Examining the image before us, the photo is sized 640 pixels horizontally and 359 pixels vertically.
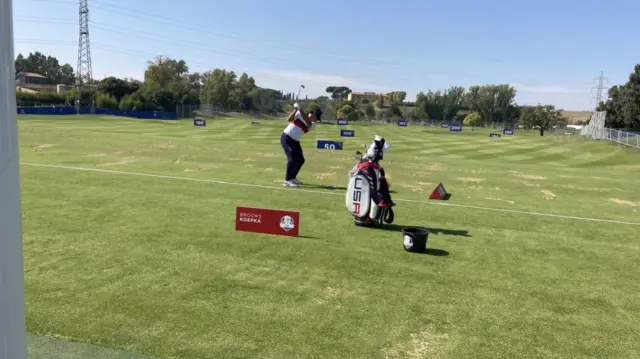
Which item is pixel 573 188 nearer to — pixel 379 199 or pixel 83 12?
pixel 379 199

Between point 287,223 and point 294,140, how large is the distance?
20.4 ft

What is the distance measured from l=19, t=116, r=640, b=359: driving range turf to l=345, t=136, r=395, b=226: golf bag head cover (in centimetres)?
36

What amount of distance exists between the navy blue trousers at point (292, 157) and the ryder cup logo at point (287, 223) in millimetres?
5665

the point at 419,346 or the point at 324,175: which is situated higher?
the point at 324,175

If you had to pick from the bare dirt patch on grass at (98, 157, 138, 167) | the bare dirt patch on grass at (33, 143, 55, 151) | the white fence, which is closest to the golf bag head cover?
the bare dirt patch on grass at (98, 157, 138, 167)

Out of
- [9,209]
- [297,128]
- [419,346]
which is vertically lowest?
[419,346]

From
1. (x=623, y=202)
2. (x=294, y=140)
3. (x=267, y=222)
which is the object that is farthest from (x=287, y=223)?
(x=623, y=202)

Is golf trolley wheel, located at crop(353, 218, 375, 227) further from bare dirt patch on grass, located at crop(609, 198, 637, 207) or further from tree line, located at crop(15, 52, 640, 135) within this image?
tree line, located at crop(15, 52, 640, 135)

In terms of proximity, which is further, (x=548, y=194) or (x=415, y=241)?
(x=548, y=194)

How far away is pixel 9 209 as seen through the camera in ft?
4.17

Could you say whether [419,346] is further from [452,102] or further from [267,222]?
[452,102]

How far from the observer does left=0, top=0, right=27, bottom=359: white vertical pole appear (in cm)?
123

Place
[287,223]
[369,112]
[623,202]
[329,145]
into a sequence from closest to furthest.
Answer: [287,223] < [623,202] < [329,145] < [369,112]

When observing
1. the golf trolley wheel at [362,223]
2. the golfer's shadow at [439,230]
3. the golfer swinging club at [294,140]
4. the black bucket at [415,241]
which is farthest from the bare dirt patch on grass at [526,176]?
the black bucket at [415,241]
